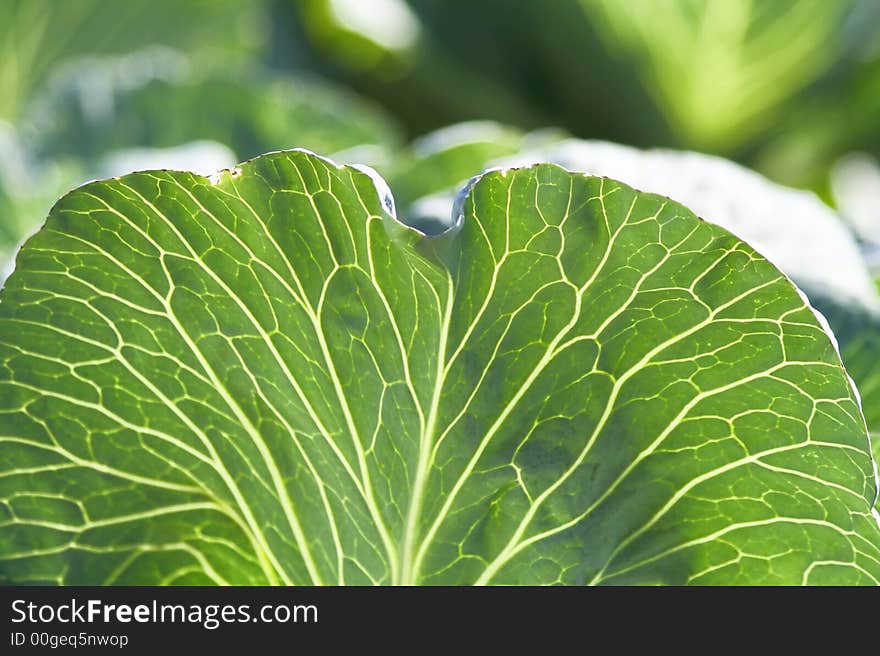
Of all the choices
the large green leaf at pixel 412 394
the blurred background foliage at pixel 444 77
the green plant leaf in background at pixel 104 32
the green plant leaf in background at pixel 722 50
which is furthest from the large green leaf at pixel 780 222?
the green plant leaf in background at pixel 104 32

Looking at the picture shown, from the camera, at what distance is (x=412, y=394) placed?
1.52 ft

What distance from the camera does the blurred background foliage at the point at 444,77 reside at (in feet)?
3.74

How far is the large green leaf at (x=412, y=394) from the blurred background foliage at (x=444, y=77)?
0.61 meters

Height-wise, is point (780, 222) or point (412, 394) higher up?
point (780, 222)

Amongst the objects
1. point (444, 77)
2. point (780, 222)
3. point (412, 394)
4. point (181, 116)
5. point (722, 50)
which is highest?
point (444, 77)

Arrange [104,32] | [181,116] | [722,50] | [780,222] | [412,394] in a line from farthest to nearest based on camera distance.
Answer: [104,32] → [722,50] → [181,116] → [780,222] → [412,394]

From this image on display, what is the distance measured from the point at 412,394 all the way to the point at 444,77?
1219 mm

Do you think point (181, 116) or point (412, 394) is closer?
point (412, 394)

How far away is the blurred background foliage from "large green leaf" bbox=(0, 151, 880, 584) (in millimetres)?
614

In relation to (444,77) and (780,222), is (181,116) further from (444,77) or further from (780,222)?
(780,222)

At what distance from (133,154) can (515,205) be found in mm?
665

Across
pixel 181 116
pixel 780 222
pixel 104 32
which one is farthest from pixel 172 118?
pixel 780 222

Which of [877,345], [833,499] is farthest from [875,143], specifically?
[833,499]
